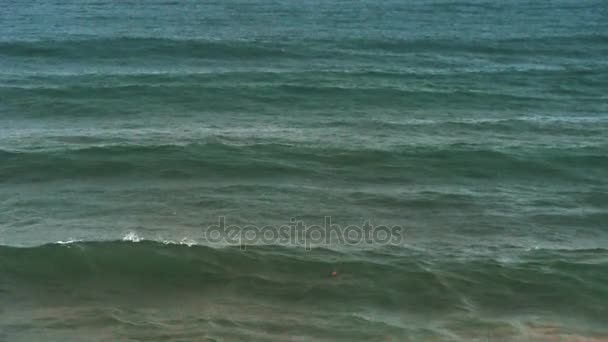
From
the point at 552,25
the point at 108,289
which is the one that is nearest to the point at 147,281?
the point at 108,289

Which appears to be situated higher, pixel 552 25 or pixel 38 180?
pixel 552 25

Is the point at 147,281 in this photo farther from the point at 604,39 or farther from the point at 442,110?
the point at 604,39

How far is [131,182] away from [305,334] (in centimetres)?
966

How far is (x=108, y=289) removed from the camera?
54.2ft
